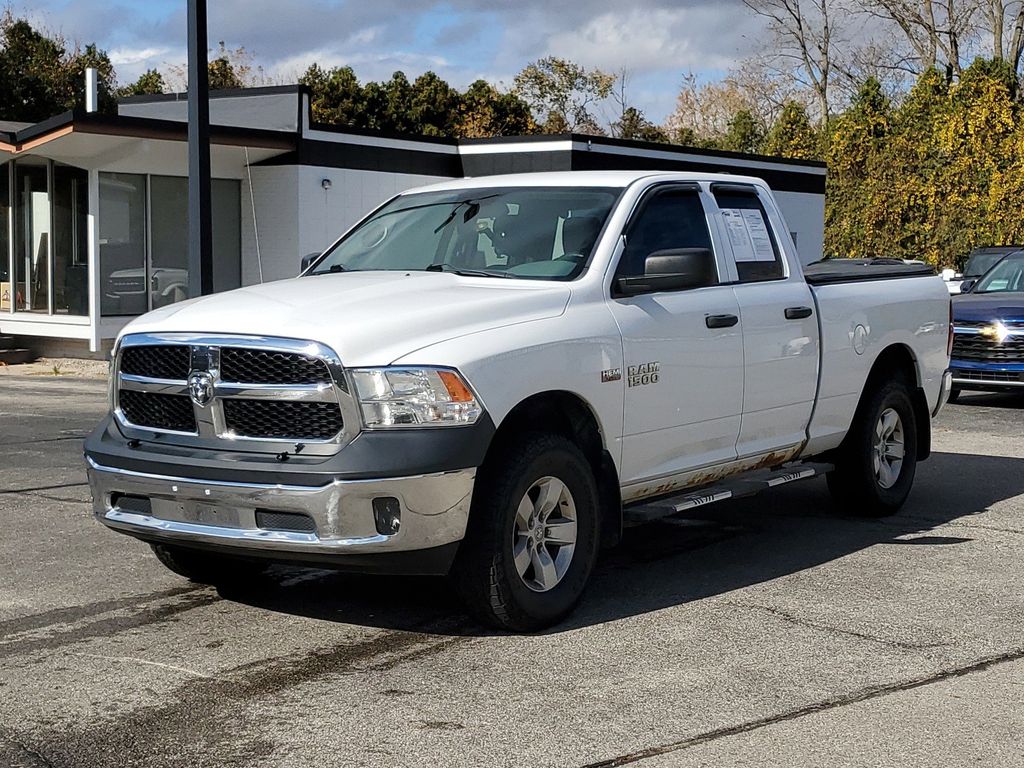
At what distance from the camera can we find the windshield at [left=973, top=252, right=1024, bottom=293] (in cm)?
1697

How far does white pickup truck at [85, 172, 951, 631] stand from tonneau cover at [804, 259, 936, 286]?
17 cm

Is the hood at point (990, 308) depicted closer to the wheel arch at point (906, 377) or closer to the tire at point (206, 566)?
the wheel arch at point (906, 377)

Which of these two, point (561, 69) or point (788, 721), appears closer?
Answer: point (788, 721)

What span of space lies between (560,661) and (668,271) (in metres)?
1.99

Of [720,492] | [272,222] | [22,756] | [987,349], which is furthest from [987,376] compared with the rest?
[272,222]

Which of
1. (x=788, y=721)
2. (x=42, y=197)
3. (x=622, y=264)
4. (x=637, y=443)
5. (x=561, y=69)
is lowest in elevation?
(x=788, y=721)

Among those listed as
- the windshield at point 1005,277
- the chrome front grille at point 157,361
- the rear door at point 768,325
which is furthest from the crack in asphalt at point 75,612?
the windshield at point 1005,277

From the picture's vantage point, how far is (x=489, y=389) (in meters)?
5.79

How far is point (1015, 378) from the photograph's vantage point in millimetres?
15172

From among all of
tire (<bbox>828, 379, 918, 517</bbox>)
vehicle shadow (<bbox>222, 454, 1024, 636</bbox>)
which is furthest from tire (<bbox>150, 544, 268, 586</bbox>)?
tire (<bbox>828, 379, 918, 517</bbox>)

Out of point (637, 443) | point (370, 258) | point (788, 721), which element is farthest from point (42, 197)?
point (788, 721)

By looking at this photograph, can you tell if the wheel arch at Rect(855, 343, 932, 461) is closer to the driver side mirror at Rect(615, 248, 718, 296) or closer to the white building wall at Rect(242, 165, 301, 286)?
the driver side mirror at Rect(615, 248, 718, 296)

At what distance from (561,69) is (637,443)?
185 ft

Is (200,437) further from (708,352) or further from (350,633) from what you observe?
(708,352)
